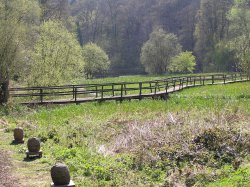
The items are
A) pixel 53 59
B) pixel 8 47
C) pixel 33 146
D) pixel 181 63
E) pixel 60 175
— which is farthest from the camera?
pixel 181 63

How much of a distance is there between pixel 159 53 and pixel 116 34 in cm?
4973

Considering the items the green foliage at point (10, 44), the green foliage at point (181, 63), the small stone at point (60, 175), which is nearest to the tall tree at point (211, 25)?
the green foliage at point (181, 63)

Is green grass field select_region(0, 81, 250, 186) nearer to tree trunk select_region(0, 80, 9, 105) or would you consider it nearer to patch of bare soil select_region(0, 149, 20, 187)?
patch of bare soil select_region(0, 149, 20, 187)

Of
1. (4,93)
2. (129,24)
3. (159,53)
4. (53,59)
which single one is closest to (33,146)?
(4,93)

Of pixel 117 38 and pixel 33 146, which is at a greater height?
pixel 117 38

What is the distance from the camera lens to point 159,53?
8006 cm

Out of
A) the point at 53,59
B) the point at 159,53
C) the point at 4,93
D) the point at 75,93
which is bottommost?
the point at 75,93

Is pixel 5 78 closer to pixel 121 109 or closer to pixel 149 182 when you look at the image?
pixel 121 109

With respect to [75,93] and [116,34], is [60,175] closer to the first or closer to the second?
[75,93]

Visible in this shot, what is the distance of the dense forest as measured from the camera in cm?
3164

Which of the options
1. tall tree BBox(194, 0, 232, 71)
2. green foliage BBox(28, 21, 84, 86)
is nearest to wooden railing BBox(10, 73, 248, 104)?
green foliage BBox(28, 21, 84, 86)

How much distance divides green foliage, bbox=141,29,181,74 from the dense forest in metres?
0.21

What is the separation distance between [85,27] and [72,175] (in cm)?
12291

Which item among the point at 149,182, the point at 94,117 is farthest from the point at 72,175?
the point at 94,117
